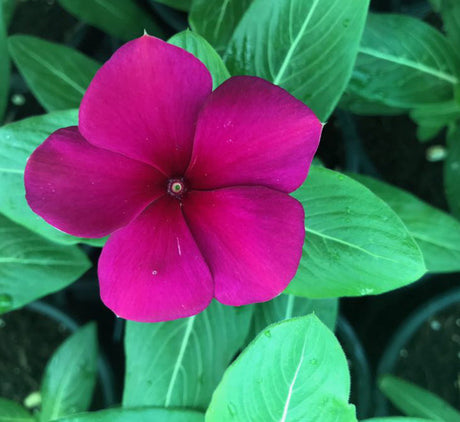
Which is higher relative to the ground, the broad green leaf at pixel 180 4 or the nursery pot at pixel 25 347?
the broad green leaf at pixel 180 4

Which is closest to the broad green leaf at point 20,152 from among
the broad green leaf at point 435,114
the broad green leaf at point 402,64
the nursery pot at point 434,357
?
the broad green leaf at point 402,64

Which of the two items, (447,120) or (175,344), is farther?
(447,120)

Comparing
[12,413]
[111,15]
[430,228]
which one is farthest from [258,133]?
[12,413]

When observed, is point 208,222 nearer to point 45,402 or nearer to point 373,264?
point 373,264

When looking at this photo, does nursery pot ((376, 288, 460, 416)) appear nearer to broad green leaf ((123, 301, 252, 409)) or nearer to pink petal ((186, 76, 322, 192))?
broad green leaf ((123, 301, 252, 409))

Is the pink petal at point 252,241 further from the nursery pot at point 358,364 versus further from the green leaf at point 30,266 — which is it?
the nursery pot at point 358,364

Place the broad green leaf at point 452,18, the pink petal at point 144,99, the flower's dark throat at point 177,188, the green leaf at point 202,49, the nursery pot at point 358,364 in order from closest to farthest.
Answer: the pink petal at point 144,99
the flower's dark throat at point 177,188
the green leaf at point 202,49
the broad green leaf at point 452,18
the nursery pot at point 358,364

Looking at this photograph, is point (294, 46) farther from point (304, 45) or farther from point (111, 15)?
point (111, 15)

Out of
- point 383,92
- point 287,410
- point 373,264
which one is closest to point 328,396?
point 287,410
